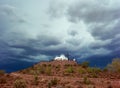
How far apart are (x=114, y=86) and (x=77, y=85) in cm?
604

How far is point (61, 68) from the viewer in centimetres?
7394

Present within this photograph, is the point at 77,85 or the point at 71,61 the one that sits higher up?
the point at 71,61

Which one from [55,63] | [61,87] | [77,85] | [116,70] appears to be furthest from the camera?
[55,63]

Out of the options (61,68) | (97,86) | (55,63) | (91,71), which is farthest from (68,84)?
(55,63)

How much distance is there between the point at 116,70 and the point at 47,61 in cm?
2269

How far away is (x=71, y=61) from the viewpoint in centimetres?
8531

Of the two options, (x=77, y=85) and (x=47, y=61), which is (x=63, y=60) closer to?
(x=47, y=61)

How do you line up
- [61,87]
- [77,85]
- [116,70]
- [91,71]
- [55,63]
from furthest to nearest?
[55,63], [116,70], [91,71], [77,85], [61,87]

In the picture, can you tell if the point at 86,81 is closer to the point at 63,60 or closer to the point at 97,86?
the point at 97,86

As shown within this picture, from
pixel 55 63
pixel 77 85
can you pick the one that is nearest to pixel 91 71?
pixel 55 63

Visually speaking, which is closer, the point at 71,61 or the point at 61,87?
the point at 61,87

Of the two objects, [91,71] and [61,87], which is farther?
[91,71]

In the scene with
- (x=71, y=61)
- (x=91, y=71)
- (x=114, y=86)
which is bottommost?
(x=114, y=86)

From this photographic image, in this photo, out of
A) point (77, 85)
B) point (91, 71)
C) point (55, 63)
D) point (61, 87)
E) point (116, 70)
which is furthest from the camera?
point (55, 63)
